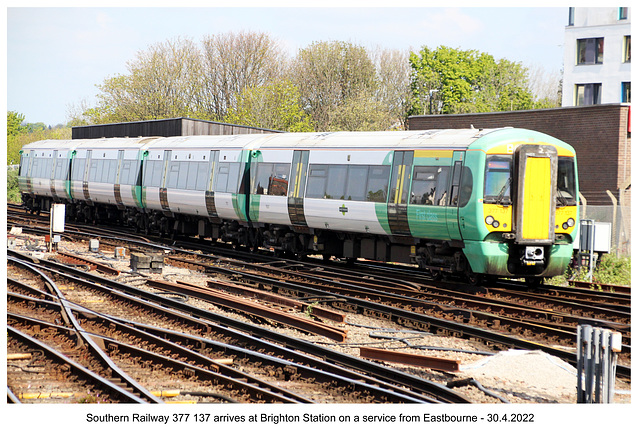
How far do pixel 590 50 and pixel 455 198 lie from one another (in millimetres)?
37422

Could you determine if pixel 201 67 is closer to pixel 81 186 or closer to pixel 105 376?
pixel 81 186

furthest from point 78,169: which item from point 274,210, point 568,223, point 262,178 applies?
point 568,223

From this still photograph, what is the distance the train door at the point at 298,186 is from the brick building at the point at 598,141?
11045mm

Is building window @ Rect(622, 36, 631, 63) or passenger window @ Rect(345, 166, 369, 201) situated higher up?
building window @ Rect(622, 36, 631, 63)

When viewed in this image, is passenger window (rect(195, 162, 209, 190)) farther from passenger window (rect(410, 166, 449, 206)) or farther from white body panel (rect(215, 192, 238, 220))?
passenger window (rect(410, 166, 449, 206))

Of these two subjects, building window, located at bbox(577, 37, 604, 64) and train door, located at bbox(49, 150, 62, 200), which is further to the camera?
building window, located at bbox(577, 37, 604, 64)

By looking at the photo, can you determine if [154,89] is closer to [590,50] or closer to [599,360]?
[590,50]

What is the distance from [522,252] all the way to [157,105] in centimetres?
5148

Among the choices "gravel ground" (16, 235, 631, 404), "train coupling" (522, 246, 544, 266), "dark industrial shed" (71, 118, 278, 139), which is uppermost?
"dark industrial shed" (71, 118, 278, 139)

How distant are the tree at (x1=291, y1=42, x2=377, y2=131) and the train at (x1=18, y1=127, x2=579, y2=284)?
3626cm

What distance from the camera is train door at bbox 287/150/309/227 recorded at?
Result: 65.9 ft

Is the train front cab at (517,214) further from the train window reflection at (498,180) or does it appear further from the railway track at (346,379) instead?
the railway track at (346,379)

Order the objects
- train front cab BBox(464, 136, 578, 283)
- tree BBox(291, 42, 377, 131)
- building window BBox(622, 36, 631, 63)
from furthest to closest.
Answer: tree BBox(291, 42, 377, 131) < building window BBox(622, 36, 631, 63) < train front cab BBox(464, 136, 578, 283)

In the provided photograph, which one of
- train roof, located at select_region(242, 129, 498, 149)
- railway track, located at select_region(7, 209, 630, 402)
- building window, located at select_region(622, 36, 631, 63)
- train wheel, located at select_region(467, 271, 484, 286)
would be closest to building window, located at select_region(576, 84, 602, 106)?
building window, located at select_region(622, 36, 631, 63)
